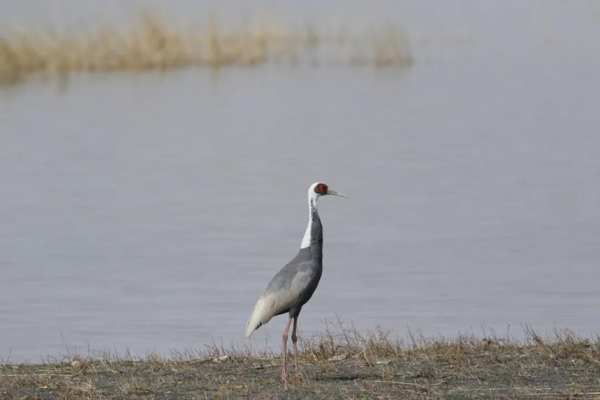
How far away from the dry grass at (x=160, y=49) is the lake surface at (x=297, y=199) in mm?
649

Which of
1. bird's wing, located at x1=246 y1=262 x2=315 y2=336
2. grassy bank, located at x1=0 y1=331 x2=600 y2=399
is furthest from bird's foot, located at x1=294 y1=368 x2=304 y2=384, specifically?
bird's wing, located at x1=246 y1=262 x2=315 y2=336

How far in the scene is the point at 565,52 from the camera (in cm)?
4706

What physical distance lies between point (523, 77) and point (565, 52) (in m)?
5.29

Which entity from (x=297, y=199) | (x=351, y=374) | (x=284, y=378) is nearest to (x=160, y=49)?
(x=297, y=199)

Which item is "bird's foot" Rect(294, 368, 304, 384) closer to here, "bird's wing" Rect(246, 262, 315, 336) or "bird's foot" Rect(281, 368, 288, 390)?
"bird's foot" Rect(281, 368, 288, 390)

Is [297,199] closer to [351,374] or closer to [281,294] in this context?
[281,294]

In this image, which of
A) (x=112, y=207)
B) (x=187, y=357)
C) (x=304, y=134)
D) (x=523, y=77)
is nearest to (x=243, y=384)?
(x=187, y=357)

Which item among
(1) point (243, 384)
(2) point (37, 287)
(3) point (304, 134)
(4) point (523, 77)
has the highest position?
(4) point (523, 77)

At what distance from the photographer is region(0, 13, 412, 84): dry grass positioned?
38312 mm

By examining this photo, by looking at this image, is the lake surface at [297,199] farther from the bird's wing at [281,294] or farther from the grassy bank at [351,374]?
the bird's wing at [281,294]

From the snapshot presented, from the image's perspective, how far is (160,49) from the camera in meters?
39.8

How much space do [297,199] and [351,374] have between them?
12996mm

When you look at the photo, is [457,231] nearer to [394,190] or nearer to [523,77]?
[394,190]

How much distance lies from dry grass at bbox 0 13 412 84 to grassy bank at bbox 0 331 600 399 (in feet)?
87.6
